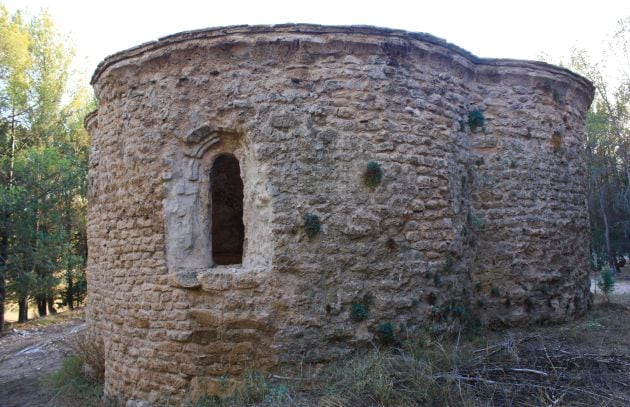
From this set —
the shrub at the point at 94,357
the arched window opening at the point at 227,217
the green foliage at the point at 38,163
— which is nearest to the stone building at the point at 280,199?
the shrub at the point at 94,357

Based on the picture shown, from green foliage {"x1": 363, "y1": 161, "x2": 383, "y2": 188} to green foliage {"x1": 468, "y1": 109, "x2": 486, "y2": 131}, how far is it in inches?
80.1

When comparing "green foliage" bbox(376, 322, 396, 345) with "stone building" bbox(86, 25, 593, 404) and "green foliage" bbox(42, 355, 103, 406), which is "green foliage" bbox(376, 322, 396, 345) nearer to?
"stone building" bbox(86, 25, 593, 404)

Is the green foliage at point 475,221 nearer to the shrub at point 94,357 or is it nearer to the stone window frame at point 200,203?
the stone window frame at point 200,203

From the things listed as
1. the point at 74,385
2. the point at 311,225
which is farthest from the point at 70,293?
the point at 311,225

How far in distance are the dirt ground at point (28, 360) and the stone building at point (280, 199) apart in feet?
7.56

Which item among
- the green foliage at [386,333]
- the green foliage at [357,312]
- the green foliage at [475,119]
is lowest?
the green foliage at [386,333]

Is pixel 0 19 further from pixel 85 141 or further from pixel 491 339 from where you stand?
pixel 491 339

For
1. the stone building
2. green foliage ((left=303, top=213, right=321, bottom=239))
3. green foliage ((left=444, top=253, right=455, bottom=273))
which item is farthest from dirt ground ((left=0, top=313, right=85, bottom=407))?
green foliage ((left=444, top=253, right=455, bottom=273))

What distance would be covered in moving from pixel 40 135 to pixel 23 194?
13.0ft

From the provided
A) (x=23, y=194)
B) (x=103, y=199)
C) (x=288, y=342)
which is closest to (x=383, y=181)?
(x=288, y=342)

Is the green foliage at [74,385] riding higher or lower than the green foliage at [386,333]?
lower

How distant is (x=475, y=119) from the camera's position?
716 centimetres

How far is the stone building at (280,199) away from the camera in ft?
18.6

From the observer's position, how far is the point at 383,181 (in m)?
5.88
